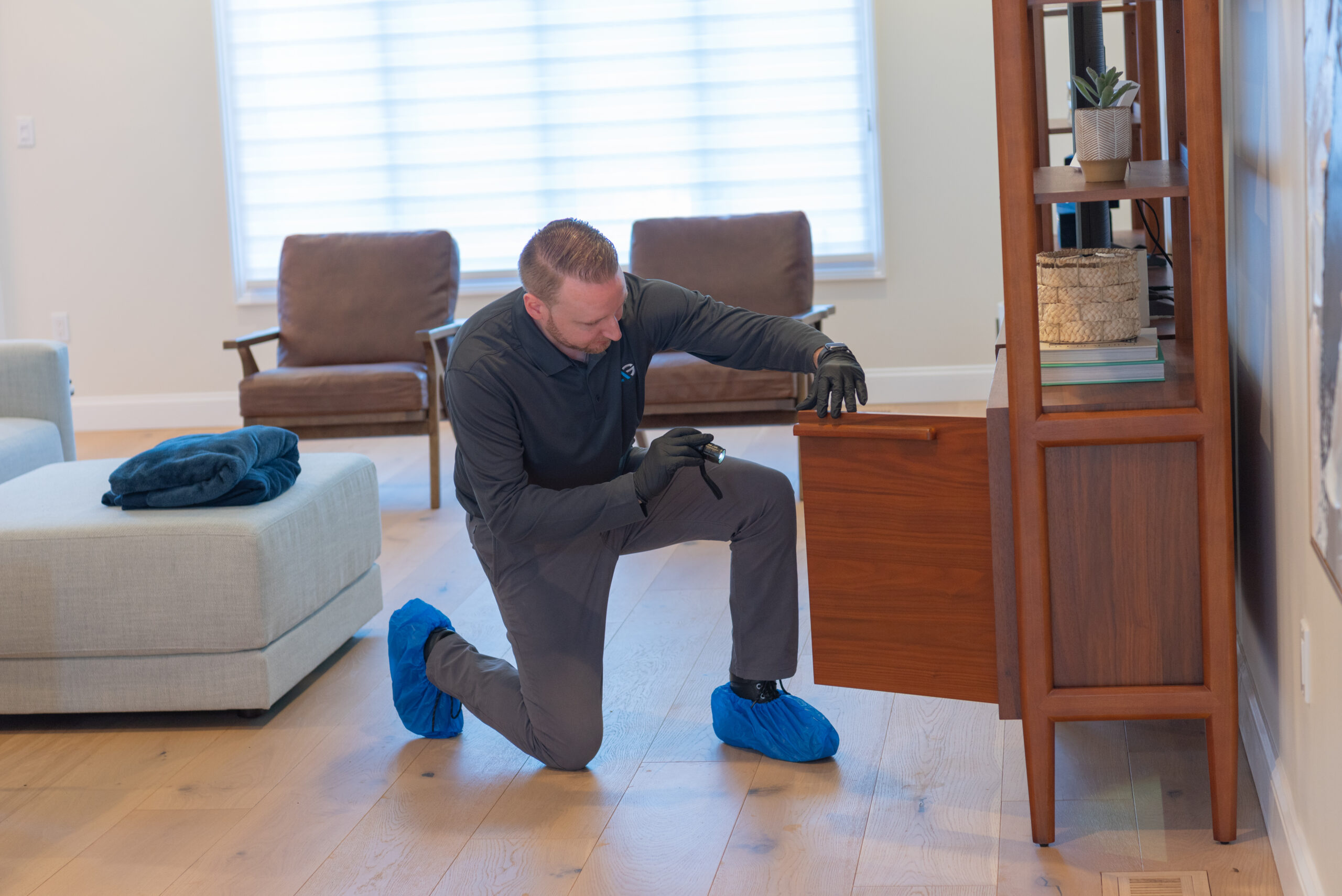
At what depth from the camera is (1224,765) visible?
6.07 feet

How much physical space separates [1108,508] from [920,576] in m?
0.32

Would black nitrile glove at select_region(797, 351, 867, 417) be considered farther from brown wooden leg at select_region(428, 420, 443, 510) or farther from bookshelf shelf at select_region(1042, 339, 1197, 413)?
brown wooden leg at select_region(428, 420, 443, 510)

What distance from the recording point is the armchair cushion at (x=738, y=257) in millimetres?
4648

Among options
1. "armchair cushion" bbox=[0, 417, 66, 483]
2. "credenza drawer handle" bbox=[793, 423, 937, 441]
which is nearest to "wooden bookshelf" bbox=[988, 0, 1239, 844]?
"credenza drawer handle" bbox=[793, 423, 937, 441]

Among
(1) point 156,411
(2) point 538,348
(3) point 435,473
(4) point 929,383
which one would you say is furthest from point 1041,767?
(1) point 156,411

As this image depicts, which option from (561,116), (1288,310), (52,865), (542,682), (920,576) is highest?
(561,116)

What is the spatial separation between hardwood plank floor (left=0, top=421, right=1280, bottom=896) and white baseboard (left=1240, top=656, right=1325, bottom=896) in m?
0.03

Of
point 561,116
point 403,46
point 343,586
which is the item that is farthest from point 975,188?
point 343,586

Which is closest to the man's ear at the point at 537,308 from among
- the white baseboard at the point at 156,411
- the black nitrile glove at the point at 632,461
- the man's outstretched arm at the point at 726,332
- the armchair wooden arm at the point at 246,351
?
the man's outstretched arm at the point at 726,332

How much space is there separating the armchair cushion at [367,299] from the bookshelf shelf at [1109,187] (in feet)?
10.1

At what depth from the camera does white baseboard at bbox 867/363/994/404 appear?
222 inches

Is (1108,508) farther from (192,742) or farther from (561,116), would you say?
(561,116)

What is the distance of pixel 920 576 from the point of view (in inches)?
80.4

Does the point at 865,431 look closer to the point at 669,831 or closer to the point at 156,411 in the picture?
the point at 669,831
